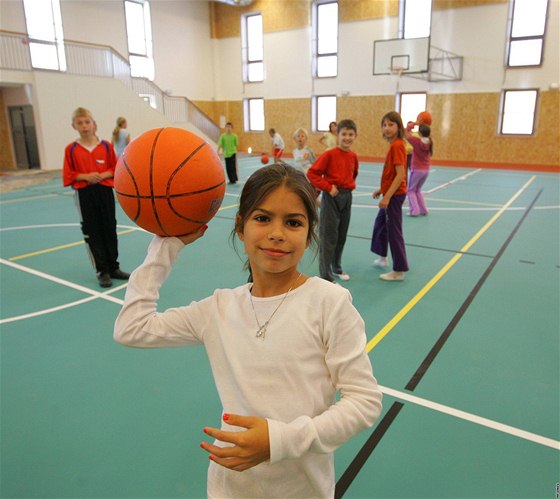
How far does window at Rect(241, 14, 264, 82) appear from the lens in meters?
22.7

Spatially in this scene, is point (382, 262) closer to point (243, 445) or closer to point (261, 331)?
point (261, 331)

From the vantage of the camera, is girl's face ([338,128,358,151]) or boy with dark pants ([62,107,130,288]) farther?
boy with dark pants ([62,107,130,288])

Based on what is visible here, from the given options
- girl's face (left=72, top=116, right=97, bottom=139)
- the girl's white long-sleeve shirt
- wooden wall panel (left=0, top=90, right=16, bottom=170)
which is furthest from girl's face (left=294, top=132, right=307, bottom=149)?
wooden wall panel (left=0, top=90, right=16, bottom=170)

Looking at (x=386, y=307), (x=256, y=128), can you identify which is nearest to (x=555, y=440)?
(x=386, y=307)

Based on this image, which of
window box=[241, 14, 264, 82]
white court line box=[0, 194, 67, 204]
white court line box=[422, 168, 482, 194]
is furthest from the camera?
window box=[241, 14, 264, 82]

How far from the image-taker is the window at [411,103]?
1850cm

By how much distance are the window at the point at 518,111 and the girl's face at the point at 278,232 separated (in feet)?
59.6

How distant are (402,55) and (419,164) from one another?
1085 cm

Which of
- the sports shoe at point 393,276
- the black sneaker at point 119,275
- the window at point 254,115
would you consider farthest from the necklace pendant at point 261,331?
the window at point 254,115

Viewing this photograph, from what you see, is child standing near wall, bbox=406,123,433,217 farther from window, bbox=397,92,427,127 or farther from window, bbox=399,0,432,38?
window, bbox=399,0,432,38

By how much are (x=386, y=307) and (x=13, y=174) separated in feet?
47.4

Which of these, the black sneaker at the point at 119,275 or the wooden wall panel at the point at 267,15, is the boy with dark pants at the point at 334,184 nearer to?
the black sneaker at the point at 119,275

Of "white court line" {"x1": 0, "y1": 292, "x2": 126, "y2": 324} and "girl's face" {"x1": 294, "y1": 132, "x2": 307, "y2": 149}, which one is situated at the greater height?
"girl's face" {"x1": 294, "y1": 132, "x2": 307, "y2": 149}

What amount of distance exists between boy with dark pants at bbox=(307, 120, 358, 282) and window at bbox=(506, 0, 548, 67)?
14.9 metres
